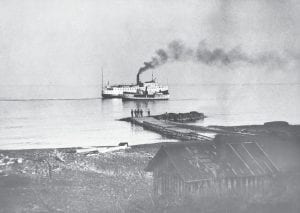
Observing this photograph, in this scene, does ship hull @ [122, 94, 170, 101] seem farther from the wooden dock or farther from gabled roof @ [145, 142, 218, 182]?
gabled roof @ [145, 142, 218, 182]

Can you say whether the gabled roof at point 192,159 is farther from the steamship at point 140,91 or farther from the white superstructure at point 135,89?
the white superstructure at point 135,89

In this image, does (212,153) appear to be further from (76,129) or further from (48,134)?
(76,129)

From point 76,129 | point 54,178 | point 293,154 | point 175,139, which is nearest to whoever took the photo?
point 293,154

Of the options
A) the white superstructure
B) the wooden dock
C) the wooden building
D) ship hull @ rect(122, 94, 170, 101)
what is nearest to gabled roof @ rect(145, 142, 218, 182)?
the wooden building

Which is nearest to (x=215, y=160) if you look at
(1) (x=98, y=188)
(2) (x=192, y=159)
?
(2) (x=192, y=159)

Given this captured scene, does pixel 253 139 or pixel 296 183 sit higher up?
pixel 253 139

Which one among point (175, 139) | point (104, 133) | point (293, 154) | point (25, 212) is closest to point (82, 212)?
point (25, 212)

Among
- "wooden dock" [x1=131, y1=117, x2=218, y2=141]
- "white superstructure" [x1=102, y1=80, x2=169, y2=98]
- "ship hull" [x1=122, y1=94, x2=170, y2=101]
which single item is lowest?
"wooden dock" [x1=131, y1=117, x2=218, y2=141]

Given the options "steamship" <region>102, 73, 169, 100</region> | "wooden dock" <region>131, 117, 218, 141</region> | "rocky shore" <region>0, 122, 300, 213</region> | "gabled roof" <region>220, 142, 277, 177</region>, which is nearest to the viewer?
"rocky shore" <region>0, 122, 300, 213</region>
